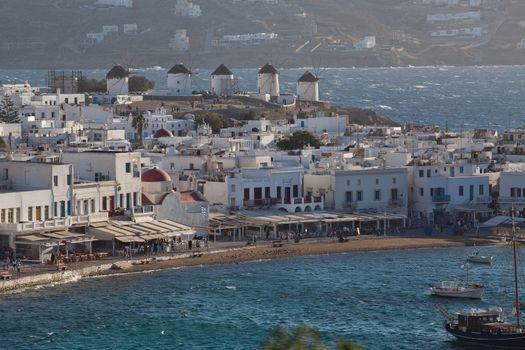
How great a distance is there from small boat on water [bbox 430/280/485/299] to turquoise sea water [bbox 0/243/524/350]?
0.31 m

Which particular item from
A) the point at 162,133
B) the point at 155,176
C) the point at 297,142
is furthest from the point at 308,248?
the point at 162,133

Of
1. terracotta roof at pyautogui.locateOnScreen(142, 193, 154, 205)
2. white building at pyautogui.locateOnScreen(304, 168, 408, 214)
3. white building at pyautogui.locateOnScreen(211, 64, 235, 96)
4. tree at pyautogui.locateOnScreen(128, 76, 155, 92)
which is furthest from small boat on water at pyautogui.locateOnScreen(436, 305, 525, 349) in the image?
tree at pyautogui.locateOnScreen(128, 76, 155, 92)

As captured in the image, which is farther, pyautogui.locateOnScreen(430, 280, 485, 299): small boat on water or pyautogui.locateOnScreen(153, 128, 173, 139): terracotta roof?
pyautogui.locateOnScreen(153, 128, 173, 139): terracotta roof

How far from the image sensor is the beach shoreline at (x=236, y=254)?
170 ft

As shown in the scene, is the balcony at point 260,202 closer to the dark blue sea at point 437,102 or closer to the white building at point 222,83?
the dark blue sea at point 437,102

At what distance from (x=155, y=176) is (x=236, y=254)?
5298 millimetres

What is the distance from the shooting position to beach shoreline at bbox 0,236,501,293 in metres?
51.8

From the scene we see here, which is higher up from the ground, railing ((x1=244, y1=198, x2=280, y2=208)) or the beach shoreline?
railing ((x1=244, y1=198, x2=280, y2=208))

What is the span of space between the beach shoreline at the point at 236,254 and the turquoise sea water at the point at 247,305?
1.52 feet

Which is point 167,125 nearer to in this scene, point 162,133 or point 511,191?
point 162,133

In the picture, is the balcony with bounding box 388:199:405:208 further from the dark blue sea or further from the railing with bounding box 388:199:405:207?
the dark blue sea

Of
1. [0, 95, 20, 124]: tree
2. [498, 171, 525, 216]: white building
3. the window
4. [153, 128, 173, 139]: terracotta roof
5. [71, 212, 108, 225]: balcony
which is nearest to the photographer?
[71, 212, 108, 225]: balcony

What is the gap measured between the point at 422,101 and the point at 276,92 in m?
50.4

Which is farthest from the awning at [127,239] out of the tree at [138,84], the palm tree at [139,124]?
the tree at [138,84]
